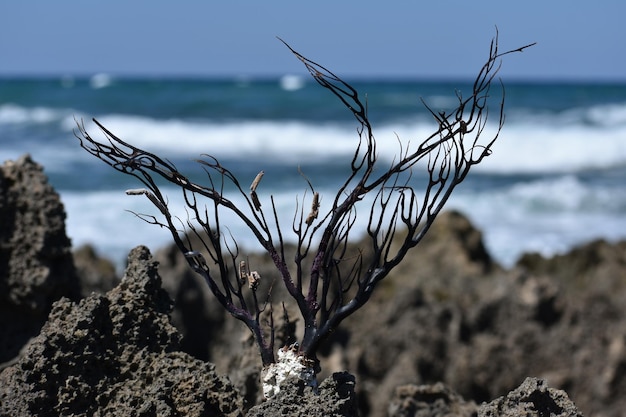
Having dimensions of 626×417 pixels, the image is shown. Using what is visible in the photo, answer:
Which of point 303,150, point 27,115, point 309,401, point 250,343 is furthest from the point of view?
point 27,115

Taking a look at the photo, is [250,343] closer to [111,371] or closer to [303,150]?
[111,371]

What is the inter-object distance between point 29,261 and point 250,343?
83cm

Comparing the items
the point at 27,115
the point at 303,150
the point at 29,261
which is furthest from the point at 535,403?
the point at 27,115

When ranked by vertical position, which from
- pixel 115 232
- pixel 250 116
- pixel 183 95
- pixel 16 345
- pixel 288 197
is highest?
pixel 183 95

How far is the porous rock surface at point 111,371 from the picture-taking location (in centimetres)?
198

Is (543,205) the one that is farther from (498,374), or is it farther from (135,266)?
(135,266)

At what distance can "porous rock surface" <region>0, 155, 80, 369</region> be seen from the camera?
2.99 meters

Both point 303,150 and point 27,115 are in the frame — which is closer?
point 303,150

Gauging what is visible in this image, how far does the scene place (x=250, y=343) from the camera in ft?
8.70

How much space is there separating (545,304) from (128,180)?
12756 millimetres

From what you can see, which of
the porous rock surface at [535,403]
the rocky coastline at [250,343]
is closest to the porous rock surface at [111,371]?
the rocky coastline at [250,343]

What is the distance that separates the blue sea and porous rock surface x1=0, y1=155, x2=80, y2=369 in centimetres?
553

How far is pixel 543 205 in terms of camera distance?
1795 cm

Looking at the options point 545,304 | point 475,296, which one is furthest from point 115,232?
point 545,304
